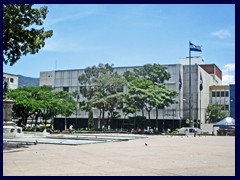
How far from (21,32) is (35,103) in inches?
1196

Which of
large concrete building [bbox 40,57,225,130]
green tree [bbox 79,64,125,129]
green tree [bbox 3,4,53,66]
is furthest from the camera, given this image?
large concrete building [bbox 40,57,225,130]

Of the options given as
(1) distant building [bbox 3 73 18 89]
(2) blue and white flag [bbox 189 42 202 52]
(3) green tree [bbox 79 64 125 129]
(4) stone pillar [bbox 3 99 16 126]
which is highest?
(2) blue and white flag [bbox 189 42 202 52]

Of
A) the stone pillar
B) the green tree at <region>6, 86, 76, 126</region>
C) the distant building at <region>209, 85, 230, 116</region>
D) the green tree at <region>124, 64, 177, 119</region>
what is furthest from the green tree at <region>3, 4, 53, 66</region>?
the distant building at <region>209, 85, 230, 116</region>

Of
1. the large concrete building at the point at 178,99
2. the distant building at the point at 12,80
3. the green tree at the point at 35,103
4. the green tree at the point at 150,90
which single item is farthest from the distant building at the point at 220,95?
the distant building at the point at 12,80

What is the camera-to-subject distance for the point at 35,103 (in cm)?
4722

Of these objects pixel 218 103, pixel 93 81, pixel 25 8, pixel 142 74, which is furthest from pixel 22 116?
pixel 218 103

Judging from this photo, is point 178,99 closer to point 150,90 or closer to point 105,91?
point 150,90

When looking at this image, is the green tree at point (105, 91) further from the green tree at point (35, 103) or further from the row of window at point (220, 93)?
the row of window at point (220, 93)

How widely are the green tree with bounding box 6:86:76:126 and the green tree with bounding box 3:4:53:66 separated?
28.3 metres

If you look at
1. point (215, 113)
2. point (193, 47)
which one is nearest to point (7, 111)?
point (193, 47)

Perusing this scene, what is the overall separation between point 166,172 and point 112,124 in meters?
55.3

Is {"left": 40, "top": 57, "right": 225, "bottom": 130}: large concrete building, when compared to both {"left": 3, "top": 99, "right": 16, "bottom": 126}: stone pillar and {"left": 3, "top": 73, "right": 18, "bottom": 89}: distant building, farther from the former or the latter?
{"left": 3, "top": 99, "right": 16, "bottom": 126}: stone pillar

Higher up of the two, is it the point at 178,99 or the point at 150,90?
the point at 150,90

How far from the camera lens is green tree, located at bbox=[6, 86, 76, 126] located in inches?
1847
